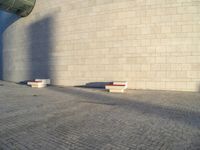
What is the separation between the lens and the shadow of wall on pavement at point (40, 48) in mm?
18859

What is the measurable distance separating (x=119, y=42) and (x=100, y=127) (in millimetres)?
10219

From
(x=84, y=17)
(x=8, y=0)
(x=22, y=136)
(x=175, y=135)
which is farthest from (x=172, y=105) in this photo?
(x=8, y=0)

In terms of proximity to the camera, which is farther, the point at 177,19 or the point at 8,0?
the point at 8,0

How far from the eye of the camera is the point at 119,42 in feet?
52.3

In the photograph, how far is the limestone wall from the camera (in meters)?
14.4

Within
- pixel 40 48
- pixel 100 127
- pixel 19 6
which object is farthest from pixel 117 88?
pixel 19 6

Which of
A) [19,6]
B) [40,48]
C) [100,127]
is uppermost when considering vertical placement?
[19,6]

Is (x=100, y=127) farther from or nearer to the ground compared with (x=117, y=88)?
nearer to the ground

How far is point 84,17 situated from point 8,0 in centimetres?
678

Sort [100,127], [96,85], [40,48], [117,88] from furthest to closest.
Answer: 1. [40,48]
2. [96,85]
3. [117,88]
4. [100,127]

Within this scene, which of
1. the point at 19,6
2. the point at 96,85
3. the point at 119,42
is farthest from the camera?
the point at 19,6

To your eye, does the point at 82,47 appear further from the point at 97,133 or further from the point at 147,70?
the point at 97,133

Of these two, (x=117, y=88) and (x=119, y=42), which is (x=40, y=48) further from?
(x=117, y=88)

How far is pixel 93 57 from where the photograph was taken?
16.8 m
